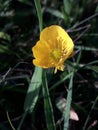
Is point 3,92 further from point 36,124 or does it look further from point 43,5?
point 43,5

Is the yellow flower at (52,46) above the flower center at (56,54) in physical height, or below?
above

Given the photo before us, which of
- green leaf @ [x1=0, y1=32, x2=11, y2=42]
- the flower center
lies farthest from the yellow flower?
green leaf @ [x1=0, y1=32, x2=11, y2=42]

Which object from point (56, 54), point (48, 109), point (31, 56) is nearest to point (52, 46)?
point (56, 54)

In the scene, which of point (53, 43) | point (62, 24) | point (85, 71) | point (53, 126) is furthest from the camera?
point (62, 24)

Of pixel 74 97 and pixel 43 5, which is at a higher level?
pixel 43 5

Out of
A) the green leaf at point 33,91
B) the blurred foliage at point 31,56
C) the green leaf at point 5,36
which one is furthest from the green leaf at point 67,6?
the green leaf at point 33,91

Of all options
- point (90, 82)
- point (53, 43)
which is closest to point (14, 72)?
point (53, 43)

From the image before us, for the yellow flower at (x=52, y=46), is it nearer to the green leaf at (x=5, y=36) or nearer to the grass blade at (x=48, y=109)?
the grass blade at (x=48, y=109)
